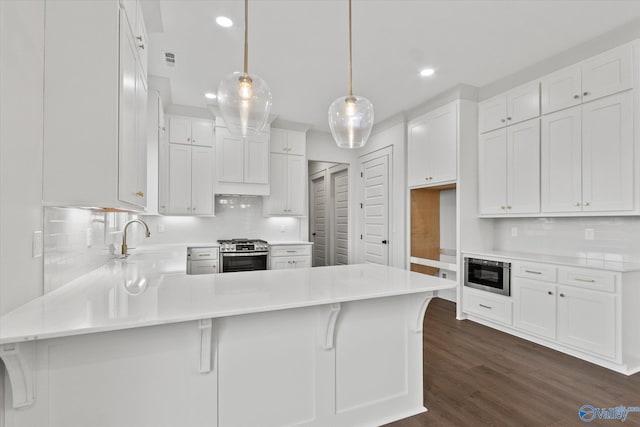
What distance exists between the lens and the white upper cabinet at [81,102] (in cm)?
137

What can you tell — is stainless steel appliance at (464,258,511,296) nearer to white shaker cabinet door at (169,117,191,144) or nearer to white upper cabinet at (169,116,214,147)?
white upper cabinet at (169,116,214,147)

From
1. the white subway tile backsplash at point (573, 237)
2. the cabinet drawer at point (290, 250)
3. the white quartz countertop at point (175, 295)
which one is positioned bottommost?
the cabinet drawer at point (290, 250)

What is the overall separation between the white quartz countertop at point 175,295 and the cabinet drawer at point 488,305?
6.31 feet

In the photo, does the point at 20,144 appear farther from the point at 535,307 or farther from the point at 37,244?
the point at 535,307

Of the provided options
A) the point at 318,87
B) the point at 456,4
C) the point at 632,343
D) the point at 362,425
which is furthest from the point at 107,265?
the point at 632,343

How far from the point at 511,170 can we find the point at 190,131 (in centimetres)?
418

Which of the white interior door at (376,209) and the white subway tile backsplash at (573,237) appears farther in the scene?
the white interior door at (376,209)

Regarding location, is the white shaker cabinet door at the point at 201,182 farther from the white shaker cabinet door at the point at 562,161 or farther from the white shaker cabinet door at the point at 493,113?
the white shaker cabinet door at the point at 562,161

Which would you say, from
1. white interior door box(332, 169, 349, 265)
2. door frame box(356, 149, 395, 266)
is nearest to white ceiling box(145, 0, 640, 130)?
door frame box(356, 149, 395, 266)

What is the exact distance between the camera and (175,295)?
1498 mm

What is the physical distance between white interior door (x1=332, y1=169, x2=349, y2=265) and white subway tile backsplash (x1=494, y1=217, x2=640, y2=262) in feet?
8.63

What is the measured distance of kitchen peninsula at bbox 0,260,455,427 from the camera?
118cm

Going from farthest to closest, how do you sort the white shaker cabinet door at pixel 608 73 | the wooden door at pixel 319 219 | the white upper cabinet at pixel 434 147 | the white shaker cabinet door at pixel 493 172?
1. the wooden door at pixel 319 219
2. the white upper cabinet at pixel 434 147
3. the white shaker cabinet door at pixel 493 172
4. the white shaker cabinet door at pixel 608 73

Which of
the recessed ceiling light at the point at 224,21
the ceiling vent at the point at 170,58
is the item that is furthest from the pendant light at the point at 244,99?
the ceiling vent at the point at 170,58
